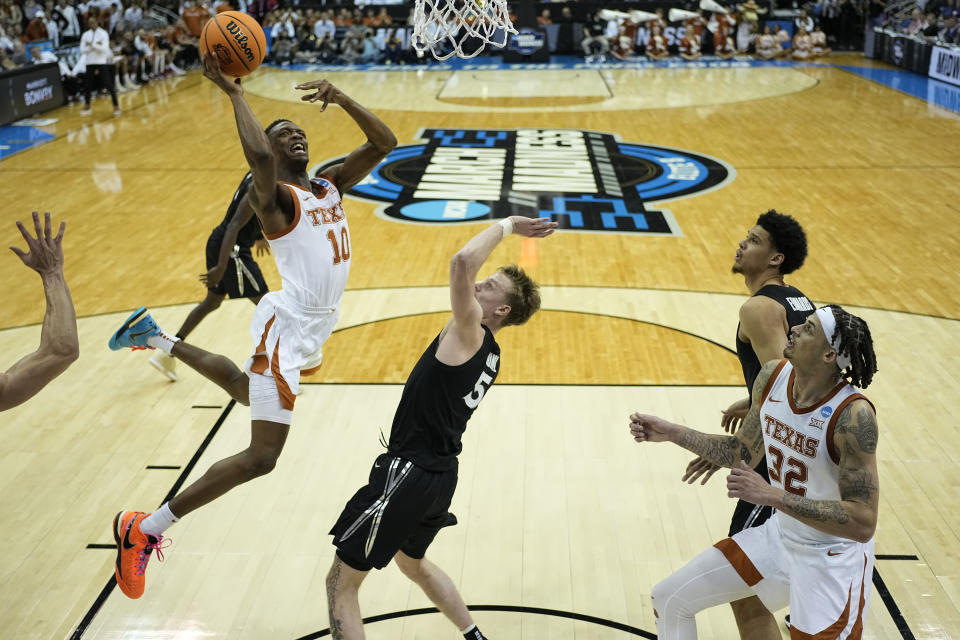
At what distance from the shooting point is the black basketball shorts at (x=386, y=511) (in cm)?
368

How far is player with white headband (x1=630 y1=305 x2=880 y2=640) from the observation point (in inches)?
122

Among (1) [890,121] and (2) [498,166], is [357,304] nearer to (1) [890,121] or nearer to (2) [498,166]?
(2) [498,166]

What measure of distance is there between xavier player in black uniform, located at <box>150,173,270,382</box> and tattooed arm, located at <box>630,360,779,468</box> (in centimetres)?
356

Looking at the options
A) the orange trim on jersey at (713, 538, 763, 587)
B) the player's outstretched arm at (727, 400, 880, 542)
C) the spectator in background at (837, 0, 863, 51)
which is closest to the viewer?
the player's outstretched arm at (727, 400, 880, 542)

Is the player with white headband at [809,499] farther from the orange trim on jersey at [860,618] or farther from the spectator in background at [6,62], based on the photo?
the spectator in background at [6,62]

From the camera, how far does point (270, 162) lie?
4.23 metres

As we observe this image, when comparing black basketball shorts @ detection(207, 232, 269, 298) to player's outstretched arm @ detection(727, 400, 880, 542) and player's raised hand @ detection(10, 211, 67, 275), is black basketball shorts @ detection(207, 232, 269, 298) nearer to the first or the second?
player's raised hand @ detection(10, 211, 67, 275)

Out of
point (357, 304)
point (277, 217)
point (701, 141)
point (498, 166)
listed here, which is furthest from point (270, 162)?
point (701, 141)

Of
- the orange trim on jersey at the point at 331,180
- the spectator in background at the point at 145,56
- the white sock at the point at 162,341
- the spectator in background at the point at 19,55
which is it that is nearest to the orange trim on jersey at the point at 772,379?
the orange trim on jersey at the point at 331,180

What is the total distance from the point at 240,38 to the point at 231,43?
0.08 meters

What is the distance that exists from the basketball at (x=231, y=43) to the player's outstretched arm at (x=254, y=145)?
0.33 ft

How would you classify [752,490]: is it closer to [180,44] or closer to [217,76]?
[217,76]

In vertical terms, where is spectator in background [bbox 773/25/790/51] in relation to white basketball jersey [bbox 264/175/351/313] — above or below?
below

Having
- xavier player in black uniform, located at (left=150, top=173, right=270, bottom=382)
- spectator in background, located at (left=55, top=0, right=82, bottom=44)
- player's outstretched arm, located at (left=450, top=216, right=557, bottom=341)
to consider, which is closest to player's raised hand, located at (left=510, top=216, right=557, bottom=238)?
player's outstretched arm, located at (left=450, top=216, right=557, bottom=341)
